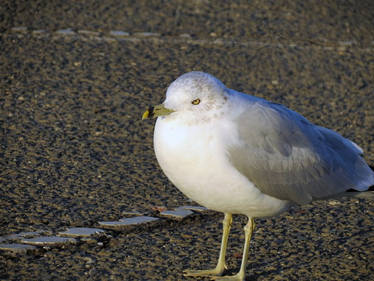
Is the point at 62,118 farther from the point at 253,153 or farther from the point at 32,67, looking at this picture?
the point at 253,153

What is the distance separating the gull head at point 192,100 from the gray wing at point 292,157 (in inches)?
7.0

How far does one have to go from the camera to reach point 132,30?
8422 mm

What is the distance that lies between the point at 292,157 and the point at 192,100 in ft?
2.45

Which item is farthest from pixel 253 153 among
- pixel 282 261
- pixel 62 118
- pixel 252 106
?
pixel 62 118

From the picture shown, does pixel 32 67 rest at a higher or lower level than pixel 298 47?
lower

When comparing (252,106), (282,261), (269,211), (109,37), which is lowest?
(282,261)

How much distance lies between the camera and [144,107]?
6832 mm

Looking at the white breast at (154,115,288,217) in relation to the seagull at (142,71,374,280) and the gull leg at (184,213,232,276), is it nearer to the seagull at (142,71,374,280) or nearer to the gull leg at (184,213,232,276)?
the seagull at (142,71,374,280)

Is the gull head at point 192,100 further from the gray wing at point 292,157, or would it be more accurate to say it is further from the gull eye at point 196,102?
the gray wing at point 292,157

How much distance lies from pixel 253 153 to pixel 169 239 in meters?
1.00

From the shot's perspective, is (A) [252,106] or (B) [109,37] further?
(B) [109,37]

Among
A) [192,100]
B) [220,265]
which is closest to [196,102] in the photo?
[192,100]

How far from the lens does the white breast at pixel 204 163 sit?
383cm

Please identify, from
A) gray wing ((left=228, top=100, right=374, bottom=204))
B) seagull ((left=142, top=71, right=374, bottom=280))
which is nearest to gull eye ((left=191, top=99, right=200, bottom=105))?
seagull ((left=142, top=71, right=374, bottom=280))
